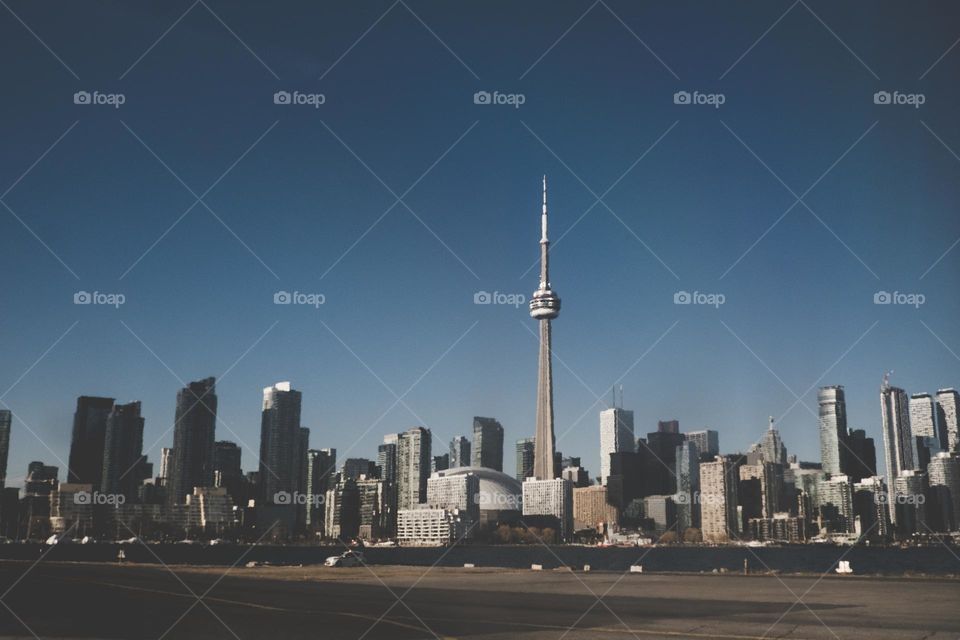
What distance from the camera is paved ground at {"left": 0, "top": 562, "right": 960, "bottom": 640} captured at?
18750 millimetres

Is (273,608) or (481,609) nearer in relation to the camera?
(481,609)

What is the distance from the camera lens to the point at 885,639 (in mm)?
17531

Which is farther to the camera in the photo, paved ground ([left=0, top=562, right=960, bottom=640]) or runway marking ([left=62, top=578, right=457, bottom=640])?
runway marking ([left=62, top=578, right=457, bottom=640])

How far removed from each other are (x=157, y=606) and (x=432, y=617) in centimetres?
931

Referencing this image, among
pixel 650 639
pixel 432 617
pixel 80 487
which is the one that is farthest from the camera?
pixel 80 487

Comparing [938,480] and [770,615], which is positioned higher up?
[938,480]

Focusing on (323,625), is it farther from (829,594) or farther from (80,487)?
(80,487)

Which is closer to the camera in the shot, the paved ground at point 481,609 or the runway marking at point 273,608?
the paved ground at point 481,609

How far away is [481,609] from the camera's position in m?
24.1

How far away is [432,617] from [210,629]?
558 centimetres

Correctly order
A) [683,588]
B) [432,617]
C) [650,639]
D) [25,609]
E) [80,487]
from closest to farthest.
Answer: [650,639]
[432,617]
[25,609]
[683,588]
[80,487]

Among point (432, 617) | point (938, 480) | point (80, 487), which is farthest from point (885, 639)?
point (80, 487)

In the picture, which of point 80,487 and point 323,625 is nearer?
point 323,625

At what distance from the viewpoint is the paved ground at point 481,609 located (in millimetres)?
18750
